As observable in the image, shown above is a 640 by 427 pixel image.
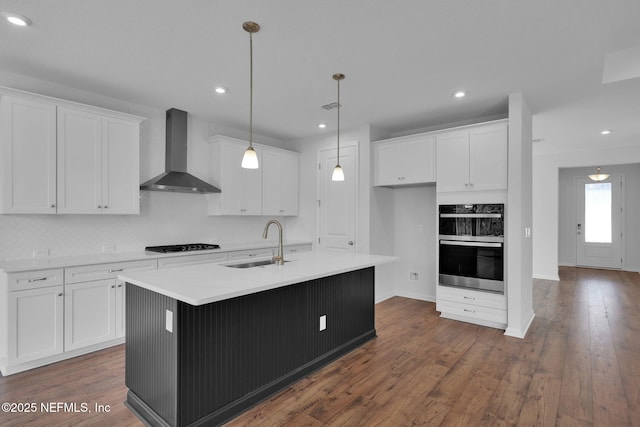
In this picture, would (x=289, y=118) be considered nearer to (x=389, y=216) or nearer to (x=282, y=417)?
(x=389, y=216)

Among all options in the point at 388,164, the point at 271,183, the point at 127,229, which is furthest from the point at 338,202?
the point at 127,229

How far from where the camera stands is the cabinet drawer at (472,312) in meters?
3.90

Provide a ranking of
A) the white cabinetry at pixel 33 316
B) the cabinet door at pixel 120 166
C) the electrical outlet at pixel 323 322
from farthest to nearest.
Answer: the cabinet door at pixel 120 166 → the electrical outlet at pixel 323 322 → the white cabinetry at pixel 33 316

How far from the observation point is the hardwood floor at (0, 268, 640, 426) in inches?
87.0

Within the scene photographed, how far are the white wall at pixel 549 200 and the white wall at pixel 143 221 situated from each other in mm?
5762

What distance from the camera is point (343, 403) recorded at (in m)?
2.38

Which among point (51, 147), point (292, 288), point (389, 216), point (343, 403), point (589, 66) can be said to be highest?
point (589, 66)

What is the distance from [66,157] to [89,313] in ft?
Answer: 5.02

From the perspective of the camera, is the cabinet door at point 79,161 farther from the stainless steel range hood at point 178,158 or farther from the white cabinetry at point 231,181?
the white cabinetry at point 231,181

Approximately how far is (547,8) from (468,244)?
262 cm

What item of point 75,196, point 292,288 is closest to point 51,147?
point 75,196

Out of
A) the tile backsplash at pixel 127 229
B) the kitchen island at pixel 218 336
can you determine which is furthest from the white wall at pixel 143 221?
the kitchen island at pixel 218 336

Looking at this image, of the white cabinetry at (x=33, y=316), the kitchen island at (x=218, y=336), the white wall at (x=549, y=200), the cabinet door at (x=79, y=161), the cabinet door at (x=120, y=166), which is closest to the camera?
the kitchen island at (x=218, y=336)

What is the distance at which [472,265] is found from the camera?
411 centimetres
